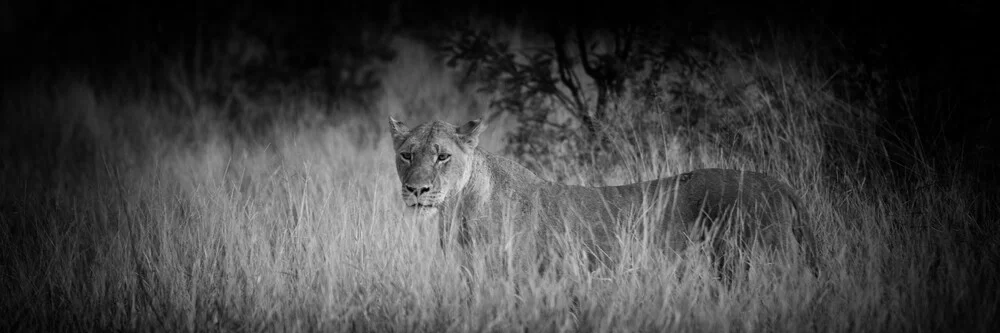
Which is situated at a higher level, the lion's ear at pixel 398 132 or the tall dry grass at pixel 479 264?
the lion's ear at pixel 398 132

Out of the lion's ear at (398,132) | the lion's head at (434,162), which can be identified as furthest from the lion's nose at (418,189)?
the lion's ear at (398,132)

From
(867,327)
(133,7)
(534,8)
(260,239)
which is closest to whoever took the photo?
(867,327)

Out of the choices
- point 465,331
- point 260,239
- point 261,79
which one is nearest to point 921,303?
point 465,331

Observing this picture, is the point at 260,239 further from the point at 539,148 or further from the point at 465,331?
the point at 539,148

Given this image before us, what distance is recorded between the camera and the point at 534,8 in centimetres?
915

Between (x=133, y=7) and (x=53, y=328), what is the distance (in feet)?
43.3

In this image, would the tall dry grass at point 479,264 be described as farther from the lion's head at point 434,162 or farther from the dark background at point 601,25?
the dark background at point 601,25

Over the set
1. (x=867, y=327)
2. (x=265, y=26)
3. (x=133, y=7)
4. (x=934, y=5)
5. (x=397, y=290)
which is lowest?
(x=867, y=327)

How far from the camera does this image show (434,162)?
15.5 feet

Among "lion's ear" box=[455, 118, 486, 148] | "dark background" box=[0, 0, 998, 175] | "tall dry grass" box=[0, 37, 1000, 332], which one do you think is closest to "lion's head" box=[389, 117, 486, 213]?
"lion's ear" box=[455, 118, 486, 148]

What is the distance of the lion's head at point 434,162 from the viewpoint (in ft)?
14.9

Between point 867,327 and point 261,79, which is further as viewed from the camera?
point 261,79

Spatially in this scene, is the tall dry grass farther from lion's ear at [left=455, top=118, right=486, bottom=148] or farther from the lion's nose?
lion's ear at [left=455, top=118, right=486, bottom=148]

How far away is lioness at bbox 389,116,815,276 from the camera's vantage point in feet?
15.4
